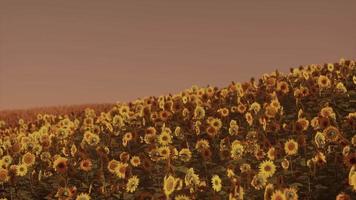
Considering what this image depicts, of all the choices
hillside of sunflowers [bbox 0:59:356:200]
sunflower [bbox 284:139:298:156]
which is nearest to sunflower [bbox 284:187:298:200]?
hillside of sunflowers [bbox 0:59:356:200]

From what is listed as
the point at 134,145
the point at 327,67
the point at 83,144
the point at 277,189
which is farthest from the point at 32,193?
the point at 327,67

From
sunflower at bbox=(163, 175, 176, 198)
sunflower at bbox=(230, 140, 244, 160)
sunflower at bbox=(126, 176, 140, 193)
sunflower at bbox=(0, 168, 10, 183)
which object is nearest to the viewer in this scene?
sunflower at bbox=(163, 175, 176, 198)

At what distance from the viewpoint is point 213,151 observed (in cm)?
1355

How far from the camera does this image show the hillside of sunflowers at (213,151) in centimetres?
996

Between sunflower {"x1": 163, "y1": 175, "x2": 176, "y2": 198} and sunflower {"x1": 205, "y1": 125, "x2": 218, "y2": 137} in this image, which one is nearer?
sunflower {"x1": 163, "y1": 175, "x2": 176, "y2": 198}

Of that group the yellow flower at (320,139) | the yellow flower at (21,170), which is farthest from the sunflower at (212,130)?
the yellow flower at (21,170)

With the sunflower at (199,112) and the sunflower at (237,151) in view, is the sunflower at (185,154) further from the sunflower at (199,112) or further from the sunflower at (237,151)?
the sunflower at (199,112)

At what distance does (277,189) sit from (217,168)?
363 centimetres

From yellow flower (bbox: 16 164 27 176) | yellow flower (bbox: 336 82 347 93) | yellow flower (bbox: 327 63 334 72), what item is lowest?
yellow flower (bbox: 16 164 27 176)

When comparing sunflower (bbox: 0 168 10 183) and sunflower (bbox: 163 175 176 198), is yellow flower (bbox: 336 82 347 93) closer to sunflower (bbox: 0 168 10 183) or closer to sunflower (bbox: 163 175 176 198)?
sunflower (bbox: 163 175 176 198)

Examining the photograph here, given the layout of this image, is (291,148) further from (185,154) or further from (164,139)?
(164,139)

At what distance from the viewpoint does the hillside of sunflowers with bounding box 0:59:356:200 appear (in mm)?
9961

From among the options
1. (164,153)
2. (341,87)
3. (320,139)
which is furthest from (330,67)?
(164,153)

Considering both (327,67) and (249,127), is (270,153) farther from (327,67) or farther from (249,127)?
(327,67)
